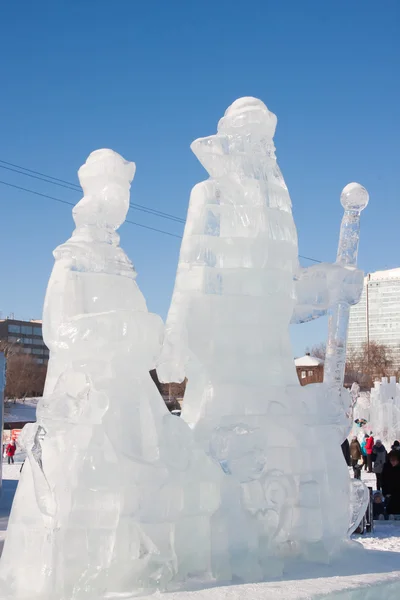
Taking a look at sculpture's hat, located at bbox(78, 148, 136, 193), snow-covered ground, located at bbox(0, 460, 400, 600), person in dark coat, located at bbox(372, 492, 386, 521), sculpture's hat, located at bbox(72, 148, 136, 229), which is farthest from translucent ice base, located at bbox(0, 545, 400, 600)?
person in dark coat, located at bbox(372, 492, 386, 521)

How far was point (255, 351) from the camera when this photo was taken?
15.1 ft

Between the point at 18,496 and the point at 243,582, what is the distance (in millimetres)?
1313

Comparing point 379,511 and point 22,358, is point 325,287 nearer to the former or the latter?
Answer: point 379,511

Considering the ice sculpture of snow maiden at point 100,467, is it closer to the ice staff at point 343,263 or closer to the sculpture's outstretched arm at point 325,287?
the ice staff at point 343,263

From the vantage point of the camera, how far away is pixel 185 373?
468 centimetres

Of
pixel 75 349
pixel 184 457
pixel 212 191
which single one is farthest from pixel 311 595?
pixel 212 191

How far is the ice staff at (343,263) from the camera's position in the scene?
16.1 ft

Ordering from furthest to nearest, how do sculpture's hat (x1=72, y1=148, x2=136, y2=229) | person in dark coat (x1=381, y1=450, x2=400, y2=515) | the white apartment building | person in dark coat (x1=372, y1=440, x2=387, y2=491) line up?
1. the white apartment building
2. person in dark coat (x1=372, y1=440, x2=387, y2=491)
3. person in dark coat (x1=381, y1=450, x2=400, y2=515)
4. sculpture's hat (x1=72, y1=148, x2=136, y2=229)

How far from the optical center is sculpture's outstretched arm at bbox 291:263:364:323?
4.89 metres

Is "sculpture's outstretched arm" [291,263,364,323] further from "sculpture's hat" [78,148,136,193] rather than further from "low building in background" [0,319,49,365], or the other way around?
"low building in background" [0,319,49,365]

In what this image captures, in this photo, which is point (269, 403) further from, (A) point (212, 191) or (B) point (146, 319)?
(A) point (212, 191)

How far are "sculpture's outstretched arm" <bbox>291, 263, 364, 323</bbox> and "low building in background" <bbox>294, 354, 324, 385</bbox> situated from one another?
102ft

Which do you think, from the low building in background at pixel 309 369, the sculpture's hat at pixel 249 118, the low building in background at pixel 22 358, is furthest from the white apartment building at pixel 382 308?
the sculpture's hat at pixel 249 118

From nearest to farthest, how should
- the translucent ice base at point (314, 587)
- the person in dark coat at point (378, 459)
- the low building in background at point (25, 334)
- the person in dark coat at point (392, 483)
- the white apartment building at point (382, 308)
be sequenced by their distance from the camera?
1. the translucent ice base at point (314, 587)
2. the person in dark coat at point (392, 483)
3. the person in dark coat at point (378, 459)
4. the low building in background at point (25, 334)
5. the white apartment building at point (382, 308)
